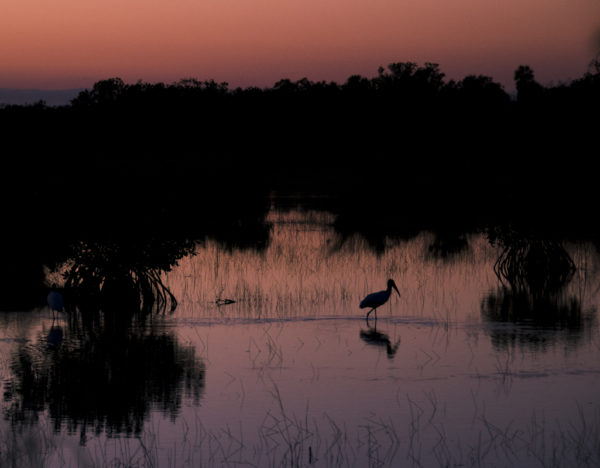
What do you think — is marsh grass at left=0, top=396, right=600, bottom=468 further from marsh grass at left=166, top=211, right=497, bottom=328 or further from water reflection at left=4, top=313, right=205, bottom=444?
marsh grass at left=166, top=211, right=497, bottom=328

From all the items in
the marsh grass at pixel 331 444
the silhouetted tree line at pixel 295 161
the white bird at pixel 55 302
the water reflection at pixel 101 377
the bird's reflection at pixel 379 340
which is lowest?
the marsh grass at pixel 331 444

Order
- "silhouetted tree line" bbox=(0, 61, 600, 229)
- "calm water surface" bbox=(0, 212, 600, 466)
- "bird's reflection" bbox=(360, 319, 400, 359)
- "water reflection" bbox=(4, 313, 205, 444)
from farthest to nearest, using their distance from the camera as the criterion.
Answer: "silhouetted tree line" bbox=(0, 61, 600, 229)
"bird's reflection" bbox=(360, 319, 400, 359)
"water reflection" bbox=(4, 313, 205, 444)
"calm water surface" bbox=(0, 212, 600, 466)

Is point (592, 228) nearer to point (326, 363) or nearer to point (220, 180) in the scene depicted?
point (326, 363)

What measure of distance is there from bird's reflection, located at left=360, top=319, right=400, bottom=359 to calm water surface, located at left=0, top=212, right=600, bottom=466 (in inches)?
A: 3.8

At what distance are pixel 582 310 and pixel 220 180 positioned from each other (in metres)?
44.9

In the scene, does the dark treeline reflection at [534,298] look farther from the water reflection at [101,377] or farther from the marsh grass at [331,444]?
the marsh grass at [331,444]

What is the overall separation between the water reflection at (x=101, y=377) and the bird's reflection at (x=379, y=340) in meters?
2.94

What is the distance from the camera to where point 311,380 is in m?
15.1

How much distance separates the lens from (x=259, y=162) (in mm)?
82938

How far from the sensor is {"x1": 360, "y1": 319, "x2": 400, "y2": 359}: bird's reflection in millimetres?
17469

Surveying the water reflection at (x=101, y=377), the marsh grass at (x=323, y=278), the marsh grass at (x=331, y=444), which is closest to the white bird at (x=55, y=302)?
the water reflection at (x=101, y=377)

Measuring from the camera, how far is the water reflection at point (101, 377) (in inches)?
515

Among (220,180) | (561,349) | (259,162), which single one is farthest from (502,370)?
(259,162)

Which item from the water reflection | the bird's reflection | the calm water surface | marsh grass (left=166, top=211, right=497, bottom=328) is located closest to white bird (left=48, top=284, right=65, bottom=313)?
the calm water surface
